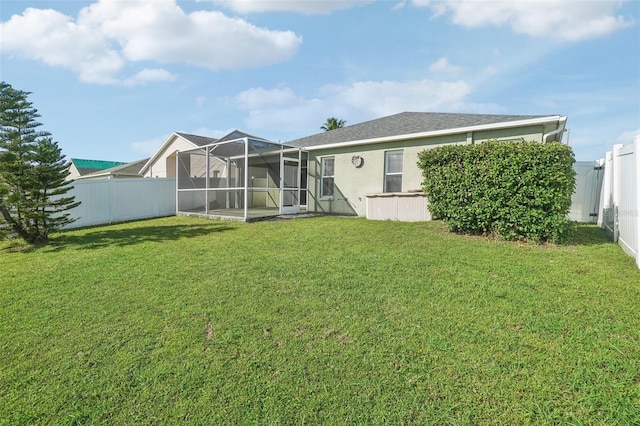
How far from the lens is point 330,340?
2.93m

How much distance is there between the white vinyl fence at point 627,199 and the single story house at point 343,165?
2.07m

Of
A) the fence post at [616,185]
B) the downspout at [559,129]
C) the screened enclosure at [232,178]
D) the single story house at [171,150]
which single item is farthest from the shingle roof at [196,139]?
the fence post at [616,185]

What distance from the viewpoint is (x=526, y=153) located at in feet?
19.4

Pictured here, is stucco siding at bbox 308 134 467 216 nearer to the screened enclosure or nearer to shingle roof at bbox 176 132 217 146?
the screened enclosure

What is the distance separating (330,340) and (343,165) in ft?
32.0

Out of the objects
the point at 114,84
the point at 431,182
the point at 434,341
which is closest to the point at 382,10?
the point at 431,182

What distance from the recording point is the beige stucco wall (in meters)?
9.34

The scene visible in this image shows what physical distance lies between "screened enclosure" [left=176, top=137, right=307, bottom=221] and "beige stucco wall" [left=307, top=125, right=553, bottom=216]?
833mm

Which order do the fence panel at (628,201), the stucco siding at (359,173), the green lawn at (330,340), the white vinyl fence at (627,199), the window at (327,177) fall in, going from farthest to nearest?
the window at (327,177), the stucco siding at (359,173), the fence panel at (628,201), the white vinyl fence at (627,199), the green lawn at (330,340)

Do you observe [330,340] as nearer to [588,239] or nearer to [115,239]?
[588,239]

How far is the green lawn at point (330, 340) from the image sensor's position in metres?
2.19

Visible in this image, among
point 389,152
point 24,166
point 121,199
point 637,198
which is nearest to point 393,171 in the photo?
point 389,152

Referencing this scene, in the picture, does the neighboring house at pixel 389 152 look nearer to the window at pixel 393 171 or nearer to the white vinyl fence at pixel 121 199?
the window at pixel 393 171

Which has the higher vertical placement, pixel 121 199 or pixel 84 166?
pixel 84 166
